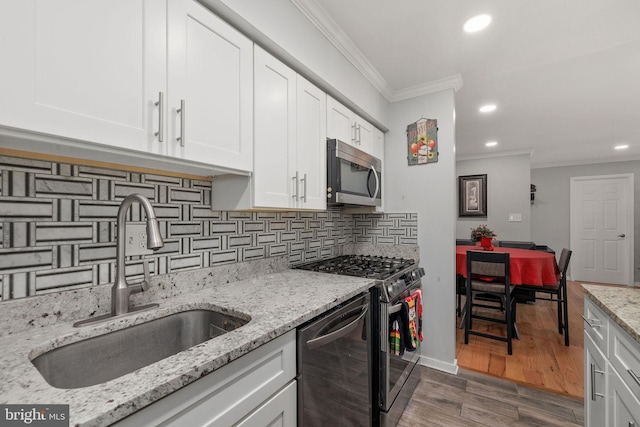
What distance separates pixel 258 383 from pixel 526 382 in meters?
2.30

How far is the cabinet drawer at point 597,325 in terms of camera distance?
3.78 feet

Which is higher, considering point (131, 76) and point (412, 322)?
point (131, 76)

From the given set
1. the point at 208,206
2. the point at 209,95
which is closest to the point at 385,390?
the point at 208,206

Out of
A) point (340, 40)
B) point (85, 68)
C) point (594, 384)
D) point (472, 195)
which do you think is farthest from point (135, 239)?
point (472, 195)

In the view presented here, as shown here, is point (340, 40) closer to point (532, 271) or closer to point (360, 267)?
point (360, 267)

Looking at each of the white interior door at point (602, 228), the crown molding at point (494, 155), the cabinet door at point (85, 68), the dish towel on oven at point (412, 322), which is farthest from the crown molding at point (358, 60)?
the white interior door at point (602, 228)

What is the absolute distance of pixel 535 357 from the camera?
8.34ft

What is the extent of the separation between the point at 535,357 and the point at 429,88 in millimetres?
2557

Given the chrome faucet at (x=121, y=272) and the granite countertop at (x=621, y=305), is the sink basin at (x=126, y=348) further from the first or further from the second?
the granite countertop at (x=621, y=305)

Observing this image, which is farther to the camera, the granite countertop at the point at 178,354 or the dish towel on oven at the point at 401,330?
the dish towel on oven at the point at 401,330

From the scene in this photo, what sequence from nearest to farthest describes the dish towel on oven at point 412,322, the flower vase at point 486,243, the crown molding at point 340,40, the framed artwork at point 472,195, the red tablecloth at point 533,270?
the crown molding at point 340,40 → the dish towel on oven at point 412,322 → the red tablecloth at point 533,270 → the flower vase at point 486,243 → the framed artwork at point 472,195

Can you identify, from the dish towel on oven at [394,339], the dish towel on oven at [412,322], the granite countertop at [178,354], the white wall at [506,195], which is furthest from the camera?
the white wall at [506,195]

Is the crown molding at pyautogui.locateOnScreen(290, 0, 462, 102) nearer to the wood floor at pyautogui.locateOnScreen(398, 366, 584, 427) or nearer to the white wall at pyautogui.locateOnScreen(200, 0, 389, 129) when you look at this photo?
the white wall at pyautogui.locateOnScreen(200, 0, 389, 129)

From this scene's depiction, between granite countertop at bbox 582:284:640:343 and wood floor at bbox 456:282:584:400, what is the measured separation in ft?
3.92
